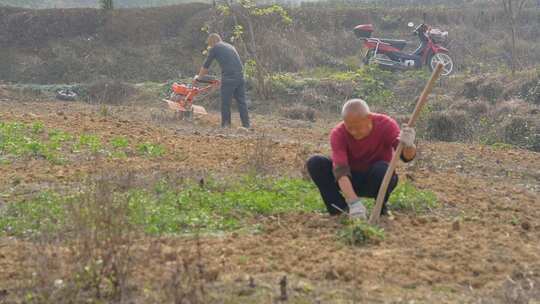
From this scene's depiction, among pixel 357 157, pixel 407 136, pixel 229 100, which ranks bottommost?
pixel 229 100

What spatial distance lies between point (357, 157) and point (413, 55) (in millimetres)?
14457

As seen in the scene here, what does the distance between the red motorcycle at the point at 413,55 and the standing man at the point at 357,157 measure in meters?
13.7

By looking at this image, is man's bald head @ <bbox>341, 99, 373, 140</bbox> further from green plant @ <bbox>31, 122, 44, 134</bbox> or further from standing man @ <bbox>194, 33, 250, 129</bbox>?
standing man @ <bbox>194, 33, 250, 129</bbox>

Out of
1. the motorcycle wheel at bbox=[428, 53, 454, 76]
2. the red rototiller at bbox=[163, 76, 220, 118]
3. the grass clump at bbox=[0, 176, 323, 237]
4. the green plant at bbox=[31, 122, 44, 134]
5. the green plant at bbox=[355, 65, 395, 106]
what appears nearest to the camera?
the grass clump at bbox=[0, 176, 323, 237]

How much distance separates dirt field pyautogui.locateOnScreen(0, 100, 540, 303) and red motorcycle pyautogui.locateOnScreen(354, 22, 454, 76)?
9771mm

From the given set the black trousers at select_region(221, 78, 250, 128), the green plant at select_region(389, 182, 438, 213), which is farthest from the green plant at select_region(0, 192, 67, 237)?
the black trousers at select_region(221, 78, 250, 128)

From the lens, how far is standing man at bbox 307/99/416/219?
5.84 metres

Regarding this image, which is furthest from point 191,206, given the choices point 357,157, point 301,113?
point 301,113

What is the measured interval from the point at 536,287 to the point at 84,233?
8.83ft

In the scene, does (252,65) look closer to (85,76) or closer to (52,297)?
(85,76)

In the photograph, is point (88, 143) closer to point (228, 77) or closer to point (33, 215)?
point (228, 77)

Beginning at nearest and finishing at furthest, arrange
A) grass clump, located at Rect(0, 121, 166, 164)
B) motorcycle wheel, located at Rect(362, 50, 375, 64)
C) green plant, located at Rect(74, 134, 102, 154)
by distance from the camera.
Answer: grass clump, located at Rect(0, 121, 166, 164), green plant, located at Rect(74, 134, 102, 154), motorcycle wheel, located at Rect(362, 50, 375, 64)

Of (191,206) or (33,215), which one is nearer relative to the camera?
(33,215)

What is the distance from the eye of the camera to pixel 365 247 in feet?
17.4
